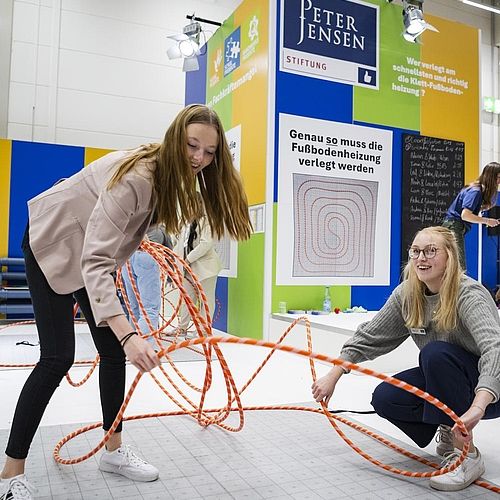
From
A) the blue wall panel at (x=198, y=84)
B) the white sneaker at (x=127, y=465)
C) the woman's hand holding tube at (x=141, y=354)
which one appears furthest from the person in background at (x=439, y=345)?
the blue wall panel at (x=198, y=84)

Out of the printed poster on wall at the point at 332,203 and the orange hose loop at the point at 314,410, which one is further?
the printed poster on wall at the point at 332,203

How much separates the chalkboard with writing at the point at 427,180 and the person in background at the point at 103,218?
3978mm

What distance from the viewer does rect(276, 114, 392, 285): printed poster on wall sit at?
4812mm

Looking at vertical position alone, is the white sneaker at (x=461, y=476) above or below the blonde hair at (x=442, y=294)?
below

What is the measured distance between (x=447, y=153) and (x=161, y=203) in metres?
4.76

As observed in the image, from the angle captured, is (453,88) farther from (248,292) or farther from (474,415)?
(474,415)

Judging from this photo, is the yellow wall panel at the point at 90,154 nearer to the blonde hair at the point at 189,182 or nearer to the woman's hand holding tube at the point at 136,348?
the blonde hair at the point at 189,182

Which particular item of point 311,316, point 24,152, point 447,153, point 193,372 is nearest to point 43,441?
point 193,372

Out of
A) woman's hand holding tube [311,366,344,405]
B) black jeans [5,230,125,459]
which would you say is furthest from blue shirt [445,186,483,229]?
black jeans [5,230,125,459]

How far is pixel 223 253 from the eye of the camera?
564 centimetres

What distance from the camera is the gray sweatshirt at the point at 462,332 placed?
5.52 ft

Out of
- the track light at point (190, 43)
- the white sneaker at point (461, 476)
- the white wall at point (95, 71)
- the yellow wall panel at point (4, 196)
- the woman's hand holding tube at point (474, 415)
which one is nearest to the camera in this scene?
the woman's hand holding tube at point (474, 415)

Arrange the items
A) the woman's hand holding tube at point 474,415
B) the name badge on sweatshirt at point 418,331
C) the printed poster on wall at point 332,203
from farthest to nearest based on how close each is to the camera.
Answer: the printed poster on wall at point 332,203, the name badge on sweatshirt at point 418,331, the woman's hand holding tube at point 474,415

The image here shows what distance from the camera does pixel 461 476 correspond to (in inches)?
71.7
